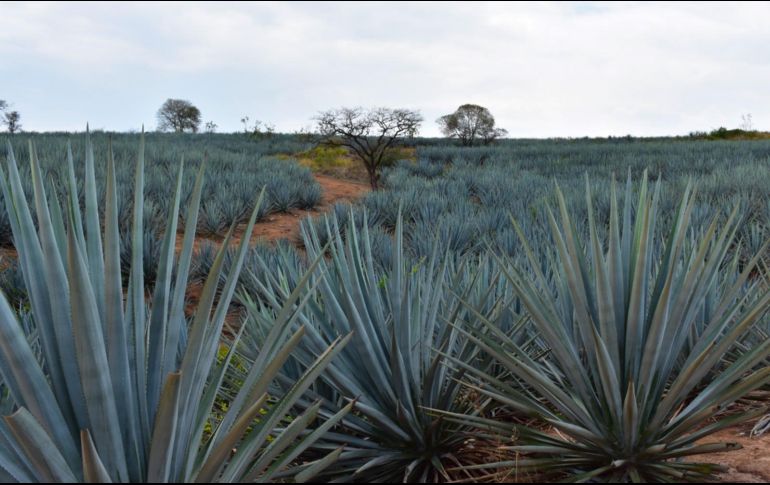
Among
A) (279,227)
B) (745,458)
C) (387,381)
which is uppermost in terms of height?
(387,381)

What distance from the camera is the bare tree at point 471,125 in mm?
35031

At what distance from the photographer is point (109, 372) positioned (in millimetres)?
1003

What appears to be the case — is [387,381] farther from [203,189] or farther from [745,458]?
[203,189]

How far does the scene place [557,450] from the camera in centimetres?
125

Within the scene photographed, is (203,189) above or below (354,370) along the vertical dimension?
above

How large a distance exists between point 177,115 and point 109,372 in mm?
54568

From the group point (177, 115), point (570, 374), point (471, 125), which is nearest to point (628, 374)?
point (570, 374)

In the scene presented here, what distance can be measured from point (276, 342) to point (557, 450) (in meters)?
0.62

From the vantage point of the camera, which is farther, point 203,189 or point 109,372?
point 203,189

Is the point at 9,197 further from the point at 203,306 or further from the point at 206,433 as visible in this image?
the point at 206,433

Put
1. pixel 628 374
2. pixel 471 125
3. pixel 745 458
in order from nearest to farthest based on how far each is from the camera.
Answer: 1. pixel 628 374
2. pixel 745 458
3. pixel 471 125

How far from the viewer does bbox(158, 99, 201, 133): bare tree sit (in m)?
51.6

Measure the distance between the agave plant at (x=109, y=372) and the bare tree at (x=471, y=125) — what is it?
34.2 m

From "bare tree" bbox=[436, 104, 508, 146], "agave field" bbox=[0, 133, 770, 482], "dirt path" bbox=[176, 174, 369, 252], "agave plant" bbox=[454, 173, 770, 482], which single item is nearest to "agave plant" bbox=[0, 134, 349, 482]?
"agave field" bbox=[0, 133, 770, 482]
